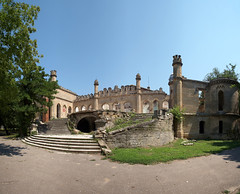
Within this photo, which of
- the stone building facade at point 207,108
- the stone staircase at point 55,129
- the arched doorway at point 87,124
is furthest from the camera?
the arched doorway at point 87,124

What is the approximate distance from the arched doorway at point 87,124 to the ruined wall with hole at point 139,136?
43.6 ft

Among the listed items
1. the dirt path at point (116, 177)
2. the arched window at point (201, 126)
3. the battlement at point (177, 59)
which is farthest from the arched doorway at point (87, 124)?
the dirt path at point (116, 177)

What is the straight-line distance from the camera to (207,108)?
19000mm

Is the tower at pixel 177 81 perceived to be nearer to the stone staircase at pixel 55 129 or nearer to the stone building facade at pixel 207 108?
the stone building facade at pixel 207 108

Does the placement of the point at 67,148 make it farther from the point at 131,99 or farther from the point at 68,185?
the point at 131,99

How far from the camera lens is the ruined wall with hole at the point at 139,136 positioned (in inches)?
428

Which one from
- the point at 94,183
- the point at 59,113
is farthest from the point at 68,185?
the point at 59,113

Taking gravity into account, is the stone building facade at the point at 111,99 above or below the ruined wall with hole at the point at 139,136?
above

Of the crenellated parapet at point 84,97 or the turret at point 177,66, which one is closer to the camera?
the turret at point 177,66

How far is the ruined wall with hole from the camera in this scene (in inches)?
428

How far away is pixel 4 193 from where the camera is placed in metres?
4.23

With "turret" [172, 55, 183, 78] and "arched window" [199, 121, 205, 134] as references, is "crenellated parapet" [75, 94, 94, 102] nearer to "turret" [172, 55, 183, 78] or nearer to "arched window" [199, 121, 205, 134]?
"turret" [172, 55, 183, 78]

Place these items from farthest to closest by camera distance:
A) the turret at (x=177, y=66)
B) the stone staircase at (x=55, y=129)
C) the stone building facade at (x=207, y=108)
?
the turret at (x=177, y=66)
the stone building facade at (x=207, y=108)
the stone staircase at (x=55, y=129)

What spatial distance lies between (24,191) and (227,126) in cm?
2077
